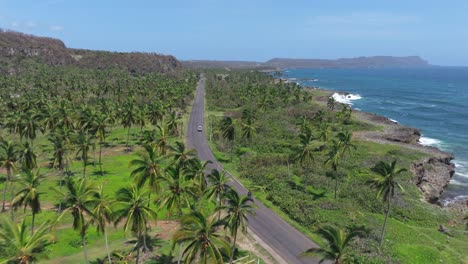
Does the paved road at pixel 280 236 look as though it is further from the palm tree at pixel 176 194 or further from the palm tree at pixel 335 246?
the palm tree at pixel 335 246

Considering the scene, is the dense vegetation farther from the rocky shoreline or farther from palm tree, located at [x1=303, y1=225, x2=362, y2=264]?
the rocky shoreline

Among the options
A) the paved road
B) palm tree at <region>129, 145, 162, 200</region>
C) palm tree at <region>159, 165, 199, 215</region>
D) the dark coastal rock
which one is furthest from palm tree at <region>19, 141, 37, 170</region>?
the dark coastal rock

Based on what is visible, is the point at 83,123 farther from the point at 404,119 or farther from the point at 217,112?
the point at 404,119

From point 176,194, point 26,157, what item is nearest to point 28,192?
point 176,194

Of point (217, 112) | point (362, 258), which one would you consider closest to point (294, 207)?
point (362, 258)

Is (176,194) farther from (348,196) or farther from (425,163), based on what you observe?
(425,163)

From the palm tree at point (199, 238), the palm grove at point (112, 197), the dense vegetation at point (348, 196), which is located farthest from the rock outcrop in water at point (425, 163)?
the palm tree at point (199, 238)
